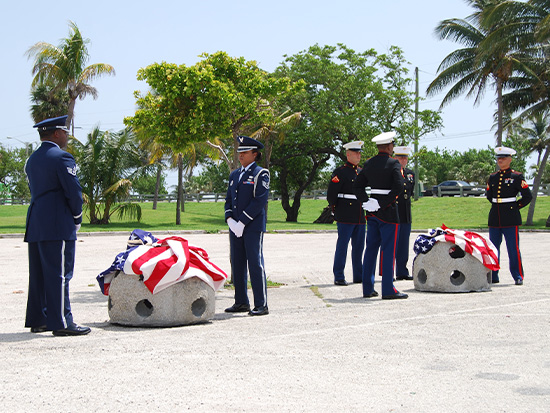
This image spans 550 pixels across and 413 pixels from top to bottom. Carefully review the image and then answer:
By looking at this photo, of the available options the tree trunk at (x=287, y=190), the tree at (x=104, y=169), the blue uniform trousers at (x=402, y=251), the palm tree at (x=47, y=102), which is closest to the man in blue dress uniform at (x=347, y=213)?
the blue uniform trousers at (x=402, y=251)

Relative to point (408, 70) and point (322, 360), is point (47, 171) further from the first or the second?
point (408, 70)

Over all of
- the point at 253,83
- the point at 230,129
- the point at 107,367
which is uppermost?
the point at 253,83

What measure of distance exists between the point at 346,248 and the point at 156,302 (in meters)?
4.84

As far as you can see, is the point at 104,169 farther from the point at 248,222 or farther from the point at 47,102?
the point at 248,222

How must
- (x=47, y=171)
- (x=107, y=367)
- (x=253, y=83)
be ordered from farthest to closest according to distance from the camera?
1. (x=253, y=83)
2. (x=47, y=171)
3. (x=107, y=367)

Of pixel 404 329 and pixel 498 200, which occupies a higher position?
pixel 498 200

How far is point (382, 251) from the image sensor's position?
922cm

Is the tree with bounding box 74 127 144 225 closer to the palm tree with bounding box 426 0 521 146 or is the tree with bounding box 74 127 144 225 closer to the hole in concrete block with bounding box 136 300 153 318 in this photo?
the palm tree with bounding box 426 0 521 146

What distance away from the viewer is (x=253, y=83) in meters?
10.6

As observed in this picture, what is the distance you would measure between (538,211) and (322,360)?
37.9m

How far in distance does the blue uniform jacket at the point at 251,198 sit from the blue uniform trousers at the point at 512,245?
4660 mm

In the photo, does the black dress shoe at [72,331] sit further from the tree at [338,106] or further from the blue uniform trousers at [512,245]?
the tree at [338,106]

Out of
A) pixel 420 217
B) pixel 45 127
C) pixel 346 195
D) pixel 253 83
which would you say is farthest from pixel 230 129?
pixel 420 217

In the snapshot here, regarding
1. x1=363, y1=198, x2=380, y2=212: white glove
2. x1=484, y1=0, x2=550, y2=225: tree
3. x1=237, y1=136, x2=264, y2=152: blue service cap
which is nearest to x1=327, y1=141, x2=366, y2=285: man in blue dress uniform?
x1=363, y1=198, x2=380, y2=212: white glove
